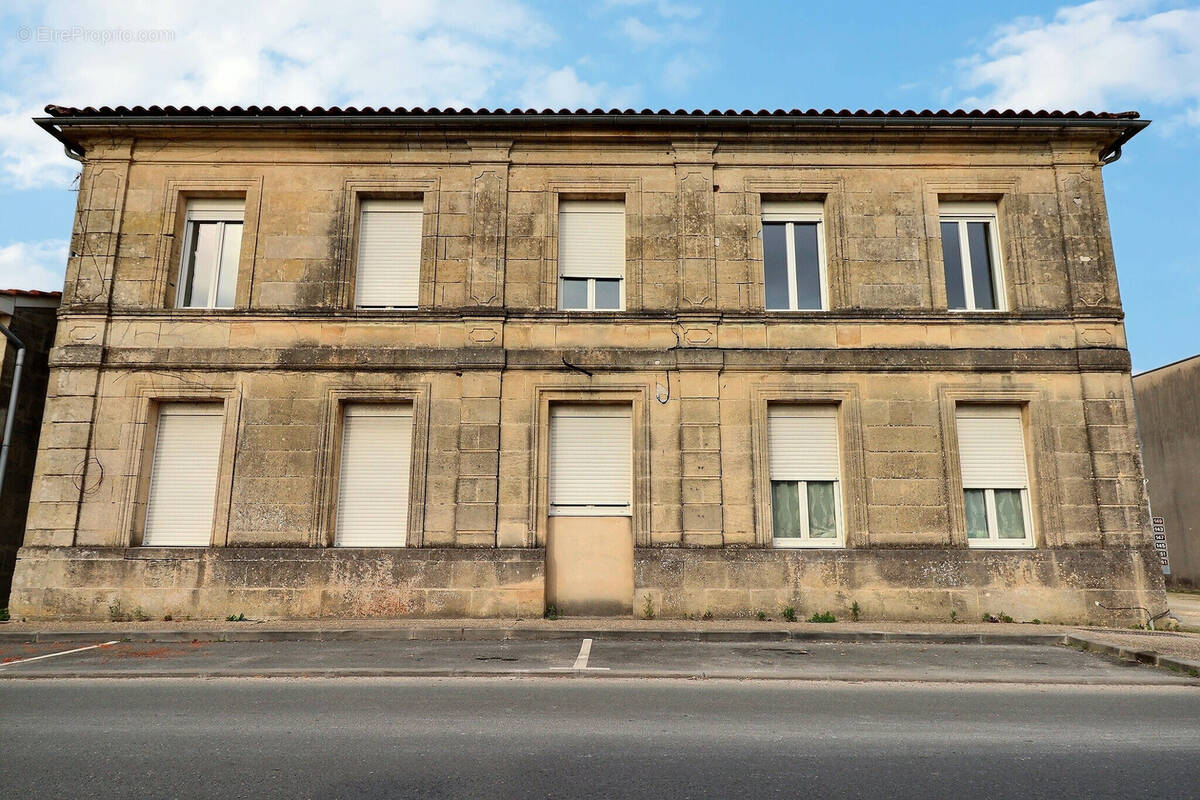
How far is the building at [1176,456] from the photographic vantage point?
19531 mm

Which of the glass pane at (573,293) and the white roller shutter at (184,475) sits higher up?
the glass pane at (573,293)

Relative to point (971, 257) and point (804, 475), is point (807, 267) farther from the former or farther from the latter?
point (804, 475)

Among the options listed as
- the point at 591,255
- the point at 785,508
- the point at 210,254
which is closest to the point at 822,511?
the point at 785,508

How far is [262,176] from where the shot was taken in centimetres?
1287

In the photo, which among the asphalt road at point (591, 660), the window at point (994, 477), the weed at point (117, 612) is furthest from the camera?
the window at point (994, 477)

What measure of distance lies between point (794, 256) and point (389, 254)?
7193 millimetres

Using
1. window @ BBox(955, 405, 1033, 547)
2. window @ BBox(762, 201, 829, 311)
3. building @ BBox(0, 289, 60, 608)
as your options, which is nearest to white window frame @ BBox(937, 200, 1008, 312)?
window @ BBox(955, 405, 1033, 547)

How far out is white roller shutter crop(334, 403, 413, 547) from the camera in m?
11.8

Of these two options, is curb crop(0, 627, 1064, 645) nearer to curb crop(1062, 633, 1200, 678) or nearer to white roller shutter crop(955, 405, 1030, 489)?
curb crop(1062, 633, 1200, 678)

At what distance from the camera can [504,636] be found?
10.0 m

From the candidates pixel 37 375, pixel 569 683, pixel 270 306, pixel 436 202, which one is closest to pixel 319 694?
pixel 569 683

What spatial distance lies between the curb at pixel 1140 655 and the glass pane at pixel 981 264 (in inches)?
227

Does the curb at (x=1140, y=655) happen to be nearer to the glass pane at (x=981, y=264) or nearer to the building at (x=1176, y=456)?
the glass pane at (x=981, y=264)

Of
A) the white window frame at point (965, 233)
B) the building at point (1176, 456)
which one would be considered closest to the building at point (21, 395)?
the white window frame at point (965, 233)
